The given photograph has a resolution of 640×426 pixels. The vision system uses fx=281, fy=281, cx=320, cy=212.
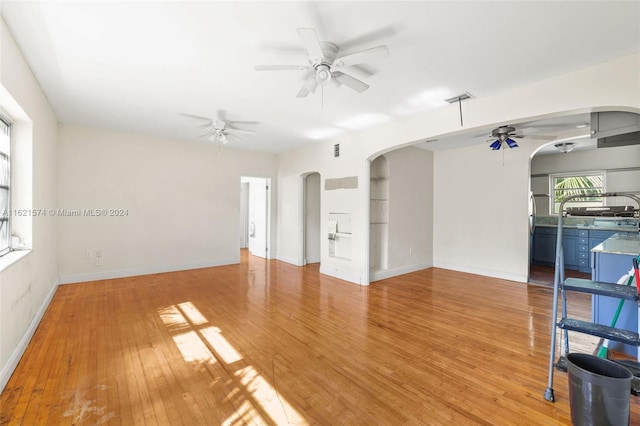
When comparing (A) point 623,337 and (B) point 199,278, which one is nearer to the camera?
(A) point 623,337

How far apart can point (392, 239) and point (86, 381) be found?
4.90m

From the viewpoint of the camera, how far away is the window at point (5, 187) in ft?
8.84

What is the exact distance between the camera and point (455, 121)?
3768mm

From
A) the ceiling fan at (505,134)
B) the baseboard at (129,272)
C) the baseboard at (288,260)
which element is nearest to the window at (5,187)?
the baseboard at (129,272)

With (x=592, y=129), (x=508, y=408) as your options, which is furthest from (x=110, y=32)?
(x=592, y=129)

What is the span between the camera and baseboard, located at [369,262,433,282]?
537 cm

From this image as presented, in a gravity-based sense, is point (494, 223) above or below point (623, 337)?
above

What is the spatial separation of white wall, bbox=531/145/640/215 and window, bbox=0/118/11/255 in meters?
9.38

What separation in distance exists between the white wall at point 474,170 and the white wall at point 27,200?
4306 mm

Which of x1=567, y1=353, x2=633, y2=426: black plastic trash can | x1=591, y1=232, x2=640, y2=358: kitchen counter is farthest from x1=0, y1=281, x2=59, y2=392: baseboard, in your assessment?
x1=591, y1=232, x2=640, y2=358: kitchen counter

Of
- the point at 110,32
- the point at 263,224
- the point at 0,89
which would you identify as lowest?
the point at 263,224

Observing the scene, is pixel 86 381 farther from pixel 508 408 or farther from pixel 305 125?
pixel 305 125

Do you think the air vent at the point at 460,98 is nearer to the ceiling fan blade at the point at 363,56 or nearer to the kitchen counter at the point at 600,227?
the ceiling fan blade at the point at 363,56

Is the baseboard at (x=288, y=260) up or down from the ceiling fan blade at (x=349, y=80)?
down
